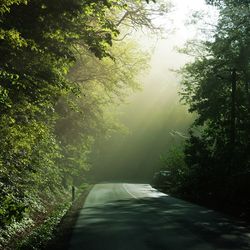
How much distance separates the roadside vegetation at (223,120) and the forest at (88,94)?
0.08 meters

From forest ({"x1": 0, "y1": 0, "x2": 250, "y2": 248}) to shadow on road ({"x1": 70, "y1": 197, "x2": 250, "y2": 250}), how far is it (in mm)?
2439

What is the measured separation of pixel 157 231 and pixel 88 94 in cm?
1798

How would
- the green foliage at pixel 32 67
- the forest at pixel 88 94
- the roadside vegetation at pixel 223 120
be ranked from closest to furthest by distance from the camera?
the green foliage at pixel 32 67, the forest at pixel 88 94, the roadside vegetation at pixel 223 120

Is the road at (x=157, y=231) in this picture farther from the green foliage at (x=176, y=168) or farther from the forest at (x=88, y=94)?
the green foliage at (x=176, y=168)

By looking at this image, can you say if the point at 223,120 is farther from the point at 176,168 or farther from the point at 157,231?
the point at 157,231

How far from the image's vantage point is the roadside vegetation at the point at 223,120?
89.0 feet

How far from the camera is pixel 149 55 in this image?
103 ft

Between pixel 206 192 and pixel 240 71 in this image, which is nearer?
pixel 206 192

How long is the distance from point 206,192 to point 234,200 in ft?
20.0

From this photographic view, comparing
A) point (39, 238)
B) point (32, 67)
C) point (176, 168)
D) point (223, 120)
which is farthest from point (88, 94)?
point (39, 238)

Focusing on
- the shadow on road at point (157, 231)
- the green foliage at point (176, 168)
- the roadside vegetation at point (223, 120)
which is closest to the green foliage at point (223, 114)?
the roadside vegetation at point (223, 120)

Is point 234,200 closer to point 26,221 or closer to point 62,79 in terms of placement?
point 26,221

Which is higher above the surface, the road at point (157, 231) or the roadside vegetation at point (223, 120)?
the roadside vegetation at point (223, 120)

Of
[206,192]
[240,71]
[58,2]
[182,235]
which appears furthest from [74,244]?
[240,71]
